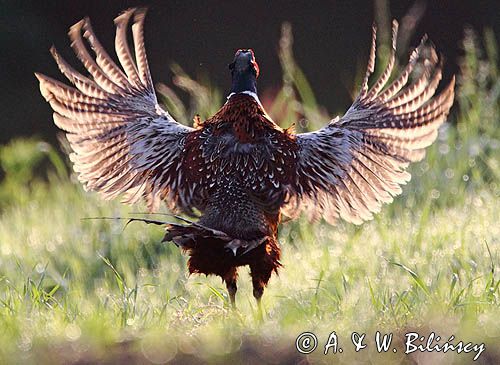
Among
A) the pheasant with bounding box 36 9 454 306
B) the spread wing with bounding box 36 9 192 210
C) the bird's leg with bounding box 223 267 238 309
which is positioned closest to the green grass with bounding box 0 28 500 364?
the bird's leg with bounding box 223 267 238 309

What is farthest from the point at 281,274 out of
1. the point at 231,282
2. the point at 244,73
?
the point at 244,73

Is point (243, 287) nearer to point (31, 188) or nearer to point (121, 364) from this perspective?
point (121, 364)

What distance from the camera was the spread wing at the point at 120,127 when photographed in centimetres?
454

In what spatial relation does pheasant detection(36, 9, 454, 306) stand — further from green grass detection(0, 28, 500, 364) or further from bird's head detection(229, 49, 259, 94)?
green grass detection(0, 28, 500, 364)

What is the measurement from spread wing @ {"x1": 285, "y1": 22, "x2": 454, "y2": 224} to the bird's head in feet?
1.26

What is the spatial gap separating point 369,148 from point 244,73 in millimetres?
682

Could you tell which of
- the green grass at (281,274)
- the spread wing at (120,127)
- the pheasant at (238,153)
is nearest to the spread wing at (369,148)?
the pheasant at (238,153)

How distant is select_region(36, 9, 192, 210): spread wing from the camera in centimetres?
454

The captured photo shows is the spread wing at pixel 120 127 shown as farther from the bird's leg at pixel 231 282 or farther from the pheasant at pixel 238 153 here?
the bird's leg at pixel 231 282

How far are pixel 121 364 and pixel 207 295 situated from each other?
1.96 m

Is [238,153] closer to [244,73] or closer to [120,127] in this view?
[244,73]

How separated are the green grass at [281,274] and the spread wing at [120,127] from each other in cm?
45

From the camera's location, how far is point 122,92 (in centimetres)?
488

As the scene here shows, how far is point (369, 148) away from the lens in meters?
4.45
